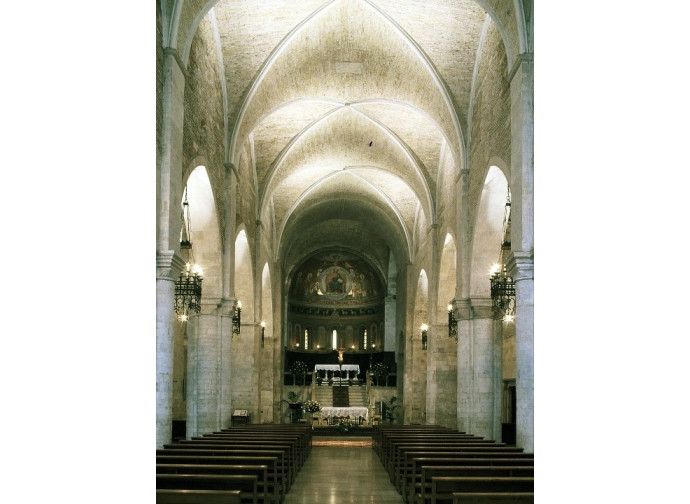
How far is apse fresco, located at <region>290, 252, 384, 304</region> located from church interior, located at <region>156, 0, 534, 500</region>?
13.3 m

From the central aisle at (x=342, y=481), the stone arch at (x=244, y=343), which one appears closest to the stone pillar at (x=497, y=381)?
the central aisle at (x=342, y=481)

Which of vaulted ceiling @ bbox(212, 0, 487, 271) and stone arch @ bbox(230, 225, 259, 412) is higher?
vaulted ceiling @ bbox(212, 0, 487, 271)

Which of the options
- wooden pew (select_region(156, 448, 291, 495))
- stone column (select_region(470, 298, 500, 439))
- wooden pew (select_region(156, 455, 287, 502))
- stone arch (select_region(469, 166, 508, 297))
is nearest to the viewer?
wooden pew (select_region(156, 455, 287, 502))

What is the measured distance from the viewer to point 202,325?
18500 mm

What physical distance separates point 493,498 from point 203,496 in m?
2.83

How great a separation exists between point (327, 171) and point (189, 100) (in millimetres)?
15675

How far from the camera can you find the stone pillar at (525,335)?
1191 centimetres

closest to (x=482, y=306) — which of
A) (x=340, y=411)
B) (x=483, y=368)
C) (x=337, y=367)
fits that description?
(x=483, y=368)

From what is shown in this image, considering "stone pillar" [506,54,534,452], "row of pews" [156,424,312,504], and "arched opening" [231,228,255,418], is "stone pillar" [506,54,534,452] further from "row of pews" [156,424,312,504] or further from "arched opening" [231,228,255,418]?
"arched opening" [231,228,255,418]

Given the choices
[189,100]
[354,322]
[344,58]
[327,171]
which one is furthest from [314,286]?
[189,100]

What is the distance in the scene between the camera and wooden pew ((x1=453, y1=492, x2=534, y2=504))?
6953 millimetres

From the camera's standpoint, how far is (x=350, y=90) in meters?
21.6

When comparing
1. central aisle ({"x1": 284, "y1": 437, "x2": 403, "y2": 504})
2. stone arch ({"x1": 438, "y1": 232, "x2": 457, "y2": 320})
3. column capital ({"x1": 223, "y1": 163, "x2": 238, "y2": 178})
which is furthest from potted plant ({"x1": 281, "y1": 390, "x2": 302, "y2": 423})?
column capital ({"x1": 223, "y1": 163, "x2": 238, "y2": 178})
